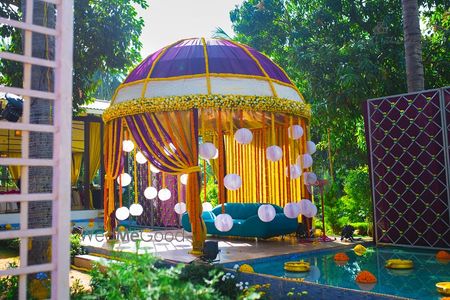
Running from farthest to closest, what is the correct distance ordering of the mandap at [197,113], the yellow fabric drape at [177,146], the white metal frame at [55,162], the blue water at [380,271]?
the mandap at [197,113]
the yellow fabric drape at [177,146]
the blue water at [380,271]
the white metal frame at [55,162]

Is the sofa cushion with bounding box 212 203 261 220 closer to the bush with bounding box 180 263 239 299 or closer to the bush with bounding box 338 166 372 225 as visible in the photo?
the bush with bounding box 338 166 372 225

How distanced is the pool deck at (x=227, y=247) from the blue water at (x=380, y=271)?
277 mm

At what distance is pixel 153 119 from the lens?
7.71m

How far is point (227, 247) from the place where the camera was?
8.04 m

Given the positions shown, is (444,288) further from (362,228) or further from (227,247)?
(362,228)

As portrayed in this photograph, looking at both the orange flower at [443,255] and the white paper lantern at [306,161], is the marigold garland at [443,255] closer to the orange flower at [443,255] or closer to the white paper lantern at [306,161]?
the orange flower at [443,255]

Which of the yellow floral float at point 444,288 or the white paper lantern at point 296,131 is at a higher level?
the white paper lantern at point 296,131

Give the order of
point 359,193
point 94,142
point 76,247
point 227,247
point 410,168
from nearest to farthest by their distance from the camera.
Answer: point 410,168 → point 227,247 → point 76,247 → point 359,193 → point 94,142

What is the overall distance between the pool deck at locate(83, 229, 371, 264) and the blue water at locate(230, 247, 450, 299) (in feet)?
0.91

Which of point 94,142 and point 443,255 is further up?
point 94,142

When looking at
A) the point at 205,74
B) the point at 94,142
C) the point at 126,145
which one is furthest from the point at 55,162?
the point at 94,142

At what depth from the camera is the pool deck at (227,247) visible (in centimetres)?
698

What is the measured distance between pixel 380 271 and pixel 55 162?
463cm

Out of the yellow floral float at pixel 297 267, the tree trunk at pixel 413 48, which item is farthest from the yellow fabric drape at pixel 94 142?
the yellow floral float at pixel 297 267
